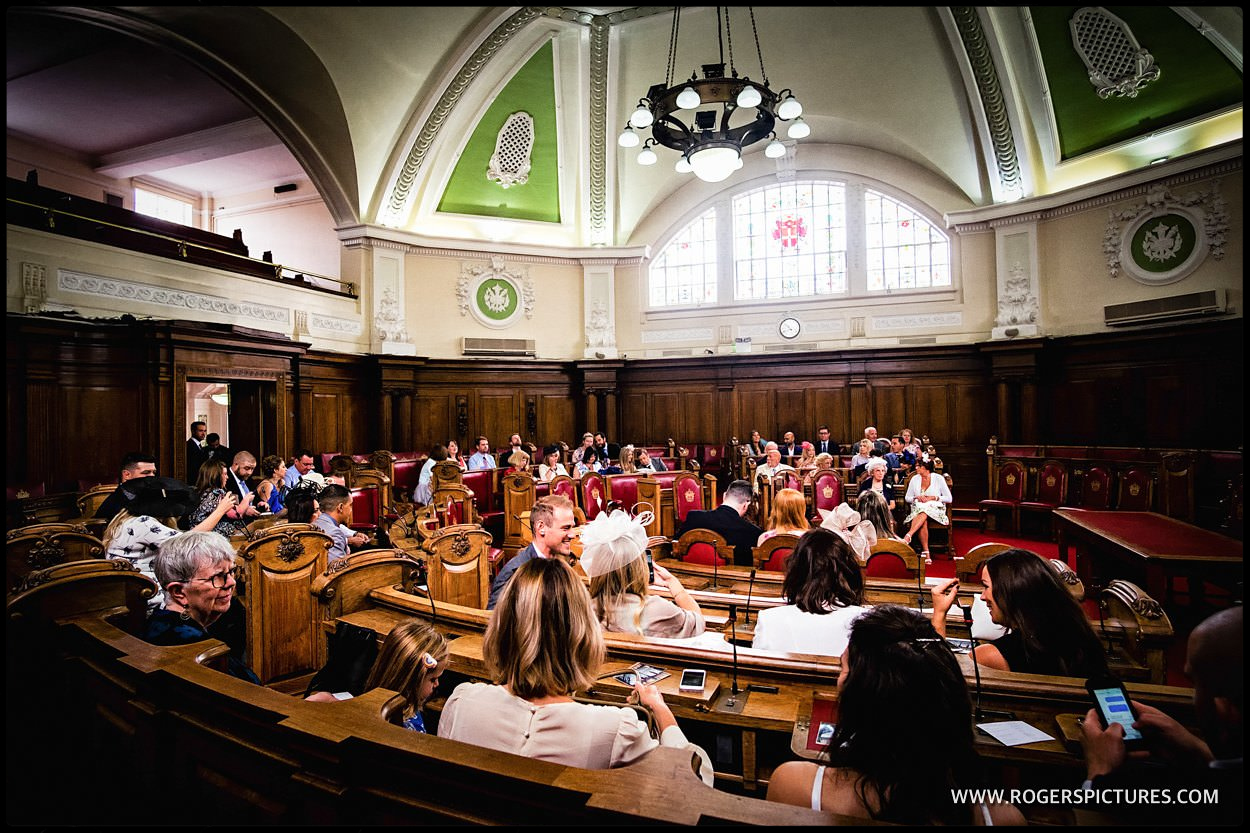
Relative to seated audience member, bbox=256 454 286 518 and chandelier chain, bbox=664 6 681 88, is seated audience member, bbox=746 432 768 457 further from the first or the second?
seated audience member, bbox=256 454 286 518

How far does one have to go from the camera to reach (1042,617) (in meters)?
2.38

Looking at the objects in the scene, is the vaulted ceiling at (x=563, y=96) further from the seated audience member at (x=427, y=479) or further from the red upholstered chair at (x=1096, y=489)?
the seated audience member at (x=427, y=479)

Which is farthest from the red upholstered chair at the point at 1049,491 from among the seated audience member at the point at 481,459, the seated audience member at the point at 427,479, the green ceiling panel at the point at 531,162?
the green ceiling panel at the point at 531,162

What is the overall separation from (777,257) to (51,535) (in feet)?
43.3

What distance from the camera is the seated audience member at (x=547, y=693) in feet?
5.71

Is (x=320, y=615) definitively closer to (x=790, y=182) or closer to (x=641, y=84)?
(x=641, y=84)

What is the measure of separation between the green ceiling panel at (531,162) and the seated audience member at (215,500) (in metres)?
10.0

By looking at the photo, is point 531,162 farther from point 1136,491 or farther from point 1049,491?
point 1136,491

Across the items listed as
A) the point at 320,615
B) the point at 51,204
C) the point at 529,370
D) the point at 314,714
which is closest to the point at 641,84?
the point at 529,370

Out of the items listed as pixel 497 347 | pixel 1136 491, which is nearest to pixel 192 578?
pixel 1136 491

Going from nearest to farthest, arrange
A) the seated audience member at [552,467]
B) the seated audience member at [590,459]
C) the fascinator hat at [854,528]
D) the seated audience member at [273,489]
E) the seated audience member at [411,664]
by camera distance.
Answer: the seated audience member at [411,664] < the fascinator hat at [854,528] < the seated audience member at [273,489] < the seated audience member at [552,467] < the seated audience member at [590,459]

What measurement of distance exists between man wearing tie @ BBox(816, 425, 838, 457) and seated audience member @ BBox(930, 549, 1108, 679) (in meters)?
9.20

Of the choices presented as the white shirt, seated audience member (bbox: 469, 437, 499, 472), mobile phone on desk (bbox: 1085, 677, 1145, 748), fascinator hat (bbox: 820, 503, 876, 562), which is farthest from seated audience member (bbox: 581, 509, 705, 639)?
seated audience member (bbox: 469, 437, 499, 472)

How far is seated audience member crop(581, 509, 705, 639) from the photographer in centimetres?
285
